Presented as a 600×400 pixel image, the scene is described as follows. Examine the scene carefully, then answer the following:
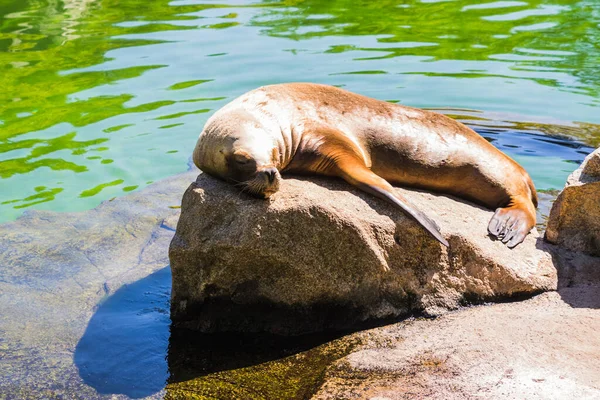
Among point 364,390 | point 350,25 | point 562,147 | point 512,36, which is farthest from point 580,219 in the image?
point 350,25

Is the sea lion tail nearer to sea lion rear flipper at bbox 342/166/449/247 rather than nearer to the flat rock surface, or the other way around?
sea lion rear flipper at bbox 342/166/449/247

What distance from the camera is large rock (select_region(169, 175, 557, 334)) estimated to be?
413 centimetres

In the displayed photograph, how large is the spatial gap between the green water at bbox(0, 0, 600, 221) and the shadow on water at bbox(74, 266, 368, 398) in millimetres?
2909

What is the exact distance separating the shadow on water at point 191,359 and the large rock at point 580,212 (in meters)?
1.57

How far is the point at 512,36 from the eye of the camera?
42.1 feet

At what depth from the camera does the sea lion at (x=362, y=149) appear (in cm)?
461

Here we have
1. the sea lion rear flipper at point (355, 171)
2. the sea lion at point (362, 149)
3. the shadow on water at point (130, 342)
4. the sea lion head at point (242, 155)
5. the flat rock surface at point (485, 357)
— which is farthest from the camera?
the sea lion at point (362, 149)

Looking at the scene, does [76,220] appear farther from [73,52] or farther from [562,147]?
[73,52]

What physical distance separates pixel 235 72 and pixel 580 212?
702cm

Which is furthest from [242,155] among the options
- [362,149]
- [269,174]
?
[362,149]

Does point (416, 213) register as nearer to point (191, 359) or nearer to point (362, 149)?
point (362, 149)

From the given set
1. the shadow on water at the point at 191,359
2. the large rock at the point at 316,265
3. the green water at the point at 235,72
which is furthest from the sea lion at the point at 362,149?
the green water at the point at 235,72

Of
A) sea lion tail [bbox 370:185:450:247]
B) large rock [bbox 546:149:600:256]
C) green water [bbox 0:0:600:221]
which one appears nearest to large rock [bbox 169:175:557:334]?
sea lion tail [bbox 370:185:450:247]

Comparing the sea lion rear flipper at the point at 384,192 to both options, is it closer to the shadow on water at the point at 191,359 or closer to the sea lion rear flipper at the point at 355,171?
the sea lion rear flipper at the point at 355,171
